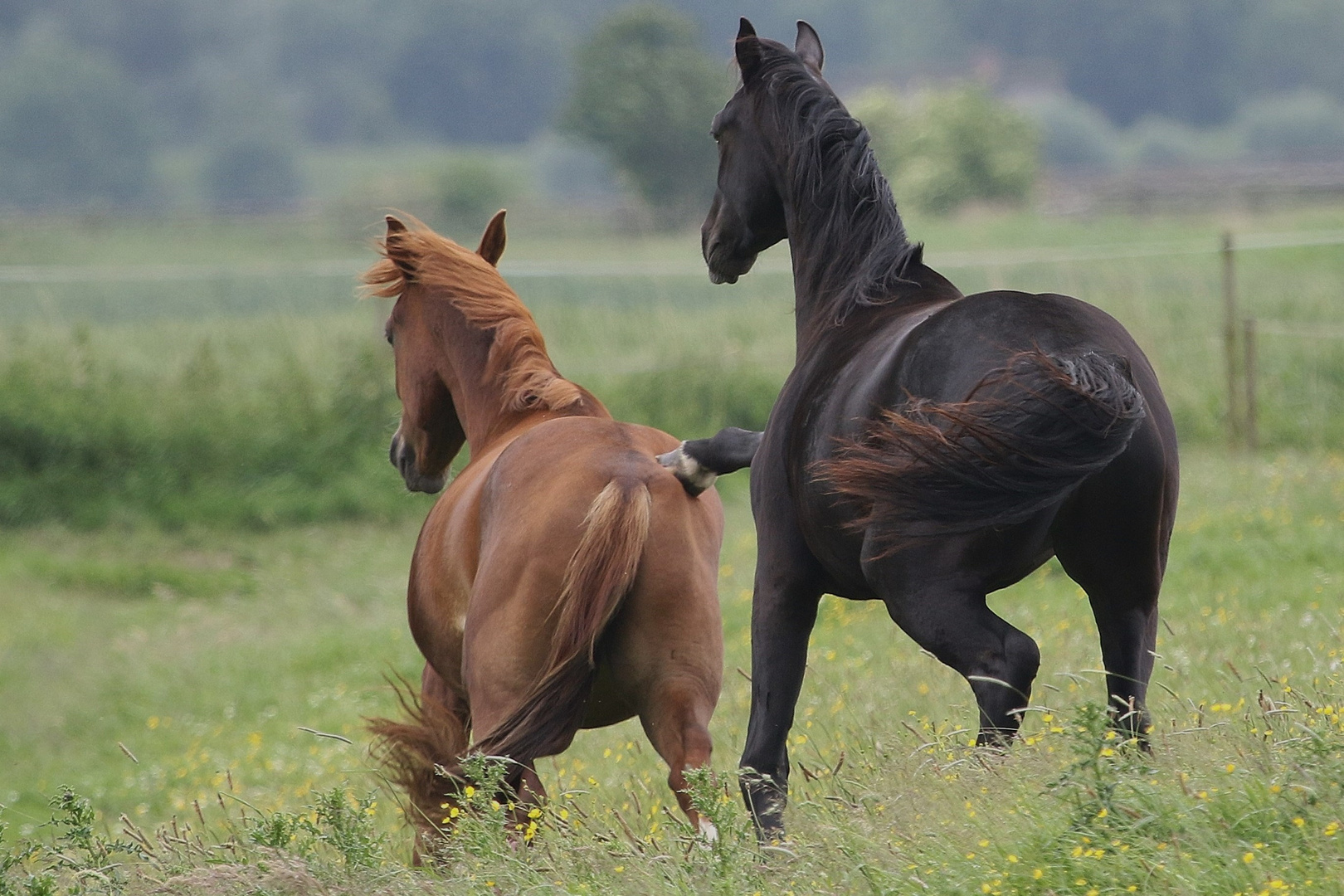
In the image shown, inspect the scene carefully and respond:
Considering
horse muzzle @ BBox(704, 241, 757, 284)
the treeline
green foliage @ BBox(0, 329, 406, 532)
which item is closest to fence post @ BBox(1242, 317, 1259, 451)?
green foliage @ BBox(0, 329, 406, 532)

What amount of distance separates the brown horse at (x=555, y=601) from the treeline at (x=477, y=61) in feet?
264

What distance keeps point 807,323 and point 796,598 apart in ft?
2.66

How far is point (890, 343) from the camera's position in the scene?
368 centimetres

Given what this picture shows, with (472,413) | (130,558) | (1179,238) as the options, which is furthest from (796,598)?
(1179,238)

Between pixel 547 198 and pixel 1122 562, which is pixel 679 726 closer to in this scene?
pixel 1122 562

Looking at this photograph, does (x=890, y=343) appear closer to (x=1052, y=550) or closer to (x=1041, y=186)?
(x=1052, y=550)

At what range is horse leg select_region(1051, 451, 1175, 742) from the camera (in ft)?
11.0

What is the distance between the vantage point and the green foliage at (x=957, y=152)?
45.9 meters

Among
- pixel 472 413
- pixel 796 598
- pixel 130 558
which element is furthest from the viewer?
pixel 130 558

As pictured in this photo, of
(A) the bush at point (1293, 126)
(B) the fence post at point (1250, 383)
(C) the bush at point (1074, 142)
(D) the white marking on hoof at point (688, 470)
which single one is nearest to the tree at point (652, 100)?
(C) the bush at point (1074, 142)

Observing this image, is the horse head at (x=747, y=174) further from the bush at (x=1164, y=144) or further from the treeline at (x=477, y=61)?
the treeline at (x=477, y=61)

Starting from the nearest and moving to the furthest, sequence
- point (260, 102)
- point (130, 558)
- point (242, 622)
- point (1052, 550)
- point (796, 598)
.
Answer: point (1052, 550), point (796, 598), point (242, 622), point (130, 558), point (260, 102)

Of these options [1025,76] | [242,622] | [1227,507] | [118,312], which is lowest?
[242,622]

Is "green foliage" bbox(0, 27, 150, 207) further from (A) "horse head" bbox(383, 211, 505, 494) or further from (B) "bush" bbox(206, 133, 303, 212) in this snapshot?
(A) "horse head" bbox(383, 211, 505, 494)
